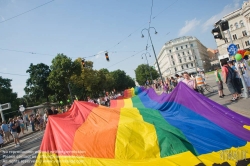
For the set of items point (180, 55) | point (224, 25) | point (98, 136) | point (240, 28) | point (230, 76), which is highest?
point (240, 28)

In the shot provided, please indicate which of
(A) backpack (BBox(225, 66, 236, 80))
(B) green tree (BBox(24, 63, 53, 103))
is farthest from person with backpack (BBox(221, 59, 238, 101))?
(B) green tree (BBox(24, 63, 53, 103))

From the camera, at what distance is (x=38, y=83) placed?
61094 millimetres

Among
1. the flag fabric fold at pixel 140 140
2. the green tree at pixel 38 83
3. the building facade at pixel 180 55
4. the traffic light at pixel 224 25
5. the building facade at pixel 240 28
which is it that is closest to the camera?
the flag fabric fold at pixel 140 140

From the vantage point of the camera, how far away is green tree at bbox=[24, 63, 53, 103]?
60.8 meters

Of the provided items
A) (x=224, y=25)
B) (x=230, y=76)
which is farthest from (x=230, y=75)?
(x=224, y=25)

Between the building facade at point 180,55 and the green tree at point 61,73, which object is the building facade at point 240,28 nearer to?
the building facade at point 180,55

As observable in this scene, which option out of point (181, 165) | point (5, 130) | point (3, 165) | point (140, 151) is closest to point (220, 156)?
point (181, 165)

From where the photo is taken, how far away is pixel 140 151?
432 cm

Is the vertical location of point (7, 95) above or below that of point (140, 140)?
above

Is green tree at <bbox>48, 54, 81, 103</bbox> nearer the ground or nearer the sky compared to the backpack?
nearer the sky

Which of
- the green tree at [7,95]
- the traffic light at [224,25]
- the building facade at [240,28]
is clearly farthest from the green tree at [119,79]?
the traffic light at [224,25]

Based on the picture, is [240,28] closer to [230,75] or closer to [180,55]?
[180,55]

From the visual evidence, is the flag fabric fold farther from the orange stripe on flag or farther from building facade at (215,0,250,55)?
building facade at (215,0,250,55)

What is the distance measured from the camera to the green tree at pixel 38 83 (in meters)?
60.8
